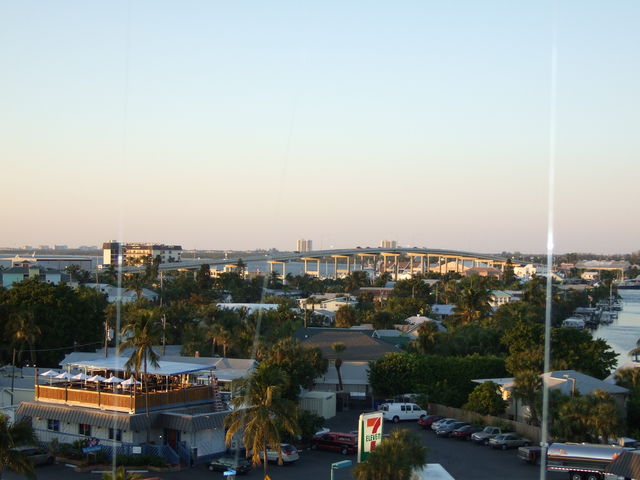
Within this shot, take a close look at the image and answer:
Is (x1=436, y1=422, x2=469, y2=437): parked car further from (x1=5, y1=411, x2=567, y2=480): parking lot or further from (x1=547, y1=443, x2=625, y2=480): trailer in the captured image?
(x1=547, y1=443, x2=625, y2=480): trailer

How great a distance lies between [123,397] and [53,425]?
3131 mm

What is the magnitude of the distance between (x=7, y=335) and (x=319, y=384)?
48.3 feet

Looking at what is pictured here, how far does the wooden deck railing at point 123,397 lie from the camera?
1009 inches

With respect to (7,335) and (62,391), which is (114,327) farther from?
(62,391)

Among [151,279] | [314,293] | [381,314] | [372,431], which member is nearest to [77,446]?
[372,431]

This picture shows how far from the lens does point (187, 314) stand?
56500mm

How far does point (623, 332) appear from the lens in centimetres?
8481

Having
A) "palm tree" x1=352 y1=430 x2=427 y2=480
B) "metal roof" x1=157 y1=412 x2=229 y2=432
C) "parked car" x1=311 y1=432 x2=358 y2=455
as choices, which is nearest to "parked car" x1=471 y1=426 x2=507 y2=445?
"parked car" x1=311 y1=432 x2=358 y2=455

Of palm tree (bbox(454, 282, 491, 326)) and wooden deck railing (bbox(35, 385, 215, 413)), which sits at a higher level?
palm tree (bbox(454, 282, 491, 326))

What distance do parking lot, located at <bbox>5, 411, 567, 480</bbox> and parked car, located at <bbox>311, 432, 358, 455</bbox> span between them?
235 mm

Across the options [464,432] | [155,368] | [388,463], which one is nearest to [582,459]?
[464,432]

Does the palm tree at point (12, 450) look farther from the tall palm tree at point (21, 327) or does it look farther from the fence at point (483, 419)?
the tall palm tree at point (21, 327)

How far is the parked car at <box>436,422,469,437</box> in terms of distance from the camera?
2958cm

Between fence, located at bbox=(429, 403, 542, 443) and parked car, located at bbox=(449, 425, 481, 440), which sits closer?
fence, located at bbox=(429, 403, 542, 443)
